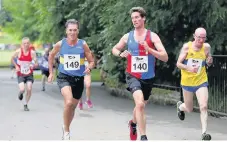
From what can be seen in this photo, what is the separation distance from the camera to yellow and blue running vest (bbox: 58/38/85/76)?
8.76 metres

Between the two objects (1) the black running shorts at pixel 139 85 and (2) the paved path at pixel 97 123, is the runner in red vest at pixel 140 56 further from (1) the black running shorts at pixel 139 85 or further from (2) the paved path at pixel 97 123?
(2) the paved path at pixel 97 123

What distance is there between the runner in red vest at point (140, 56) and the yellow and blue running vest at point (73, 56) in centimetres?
73

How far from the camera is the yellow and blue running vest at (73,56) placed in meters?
8.76

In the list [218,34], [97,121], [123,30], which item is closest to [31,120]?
[97,121]

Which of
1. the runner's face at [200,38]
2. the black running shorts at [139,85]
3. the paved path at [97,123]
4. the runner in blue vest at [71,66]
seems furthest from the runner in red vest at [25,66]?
the black running shorts at [139,85]

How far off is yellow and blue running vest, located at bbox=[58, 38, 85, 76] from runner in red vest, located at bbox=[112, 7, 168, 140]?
73 cm

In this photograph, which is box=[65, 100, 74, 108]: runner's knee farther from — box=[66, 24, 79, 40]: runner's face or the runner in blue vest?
box=[66, 24, 79, 40]: runner's face

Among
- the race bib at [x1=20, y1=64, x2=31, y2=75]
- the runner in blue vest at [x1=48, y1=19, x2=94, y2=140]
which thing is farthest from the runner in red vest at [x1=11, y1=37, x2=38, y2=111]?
the runner in blue vest at [x1=48, y1=19, x2=94, y2=140]

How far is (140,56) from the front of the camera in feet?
26.8

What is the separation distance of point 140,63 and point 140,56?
0.34 feet

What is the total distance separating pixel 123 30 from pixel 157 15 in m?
1.24

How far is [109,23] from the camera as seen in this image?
15.4 meters

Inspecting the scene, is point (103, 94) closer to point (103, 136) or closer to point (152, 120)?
point (152, 120)

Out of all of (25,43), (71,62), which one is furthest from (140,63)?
(25,43)
